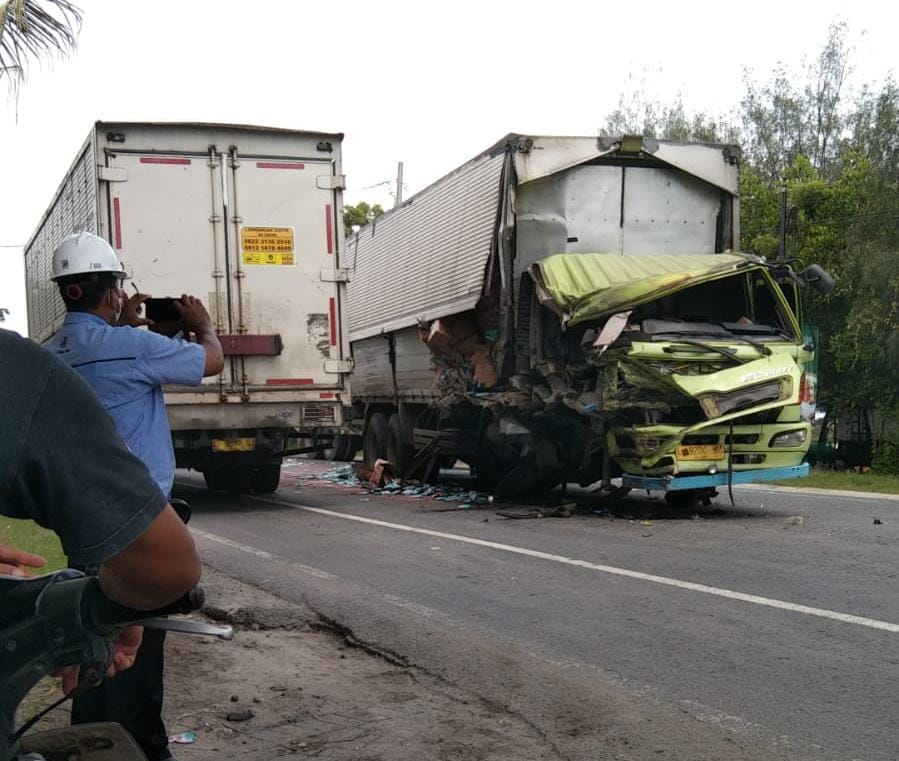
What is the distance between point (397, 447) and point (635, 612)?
401 inches

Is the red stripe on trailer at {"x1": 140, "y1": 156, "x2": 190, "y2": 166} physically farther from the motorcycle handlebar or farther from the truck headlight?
the motorcycle handlebar

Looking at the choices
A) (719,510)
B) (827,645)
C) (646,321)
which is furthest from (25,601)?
(719,510)

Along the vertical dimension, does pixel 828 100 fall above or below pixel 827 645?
above

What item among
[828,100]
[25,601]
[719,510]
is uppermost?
[828,100]

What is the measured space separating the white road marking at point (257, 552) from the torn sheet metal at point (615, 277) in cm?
405

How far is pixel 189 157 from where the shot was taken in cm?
1195

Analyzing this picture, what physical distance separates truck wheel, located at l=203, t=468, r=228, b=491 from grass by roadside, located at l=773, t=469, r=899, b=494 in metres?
8.58

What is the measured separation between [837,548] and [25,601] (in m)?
8.04

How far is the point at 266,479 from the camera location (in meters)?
14.7

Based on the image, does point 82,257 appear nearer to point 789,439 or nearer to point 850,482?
point 789,439

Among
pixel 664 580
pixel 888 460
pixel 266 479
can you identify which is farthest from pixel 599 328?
pixel 888 460

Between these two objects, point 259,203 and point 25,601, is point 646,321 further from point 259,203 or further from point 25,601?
point 25,601

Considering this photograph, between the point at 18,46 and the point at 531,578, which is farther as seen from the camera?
the point at 18,46

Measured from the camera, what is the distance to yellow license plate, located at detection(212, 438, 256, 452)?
12273 millimetres
